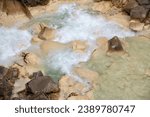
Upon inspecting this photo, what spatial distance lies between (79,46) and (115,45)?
745 millimetres

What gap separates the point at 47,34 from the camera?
7691 millimetres

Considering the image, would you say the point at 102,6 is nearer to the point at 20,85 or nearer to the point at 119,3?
the point at 119,3

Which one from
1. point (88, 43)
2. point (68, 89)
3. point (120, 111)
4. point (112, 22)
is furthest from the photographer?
point (112, 22)

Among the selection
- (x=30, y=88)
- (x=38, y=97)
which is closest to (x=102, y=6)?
(x=30, y=88)

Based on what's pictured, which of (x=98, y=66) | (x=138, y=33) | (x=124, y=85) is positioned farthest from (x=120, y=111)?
(x=138, y=33)

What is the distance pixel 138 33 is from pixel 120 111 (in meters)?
3.22

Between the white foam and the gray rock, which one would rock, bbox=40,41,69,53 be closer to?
the white foam

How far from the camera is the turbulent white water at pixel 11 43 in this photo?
7254 mm

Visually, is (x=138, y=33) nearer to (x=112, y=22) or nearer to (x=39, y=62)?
(x=112, y=22)

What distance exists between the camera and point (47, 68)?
691 cm

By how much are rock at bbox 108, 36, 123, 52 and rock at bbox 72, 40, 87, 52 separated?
1.75 feet

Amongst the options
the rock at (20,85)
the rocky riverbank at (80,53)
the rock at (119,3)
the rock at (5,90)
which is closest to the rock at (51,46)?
the rocky riverbank at (80,53)

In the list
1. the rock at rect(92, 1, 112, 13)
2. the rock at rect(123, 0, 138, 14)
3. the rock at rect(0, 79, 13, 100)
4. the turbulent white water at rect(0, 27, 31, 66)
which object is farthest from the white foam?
the rock at rect(0, 79, 13, 100)

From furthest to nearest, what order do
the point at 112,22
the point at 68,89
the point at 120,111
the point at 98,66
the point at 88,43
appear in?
the point at 112,22 → the point at 88,43 → the point at 98,66 → the point at 68,89 → the point at 120,111
